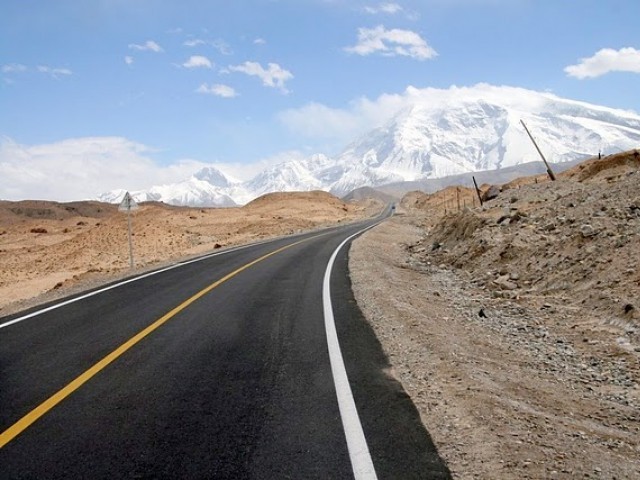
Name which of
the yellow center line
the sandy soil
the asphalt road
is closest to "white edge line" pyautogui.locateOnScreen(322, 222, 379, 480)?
the asphalt road

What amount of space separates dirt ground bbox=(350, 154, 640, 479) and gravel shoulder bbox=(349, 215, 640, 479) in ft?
0.06

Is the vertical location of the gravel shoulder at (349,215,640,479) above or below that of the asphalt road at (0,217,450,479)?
below

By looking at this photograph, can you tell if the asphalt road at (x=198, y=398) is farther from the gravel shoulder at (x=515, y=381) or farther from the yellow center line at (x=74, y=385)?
the gravel shoulder at (x=515, y=381)

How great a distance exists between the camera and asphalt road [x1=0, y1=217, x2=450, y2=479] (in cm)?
384

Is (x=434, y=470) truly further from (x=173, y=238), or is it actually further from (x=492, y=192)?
(x=173, y=238)

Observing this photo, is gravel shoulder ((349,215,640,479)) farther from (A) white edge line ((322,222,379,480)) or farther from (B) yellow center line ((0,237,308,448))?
(B) yellow center line ((0,237,308,448))

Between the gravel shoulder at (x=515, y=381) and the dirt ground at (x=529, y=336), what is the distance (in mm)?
17

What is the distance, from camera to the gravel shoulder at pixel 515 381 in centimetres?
393

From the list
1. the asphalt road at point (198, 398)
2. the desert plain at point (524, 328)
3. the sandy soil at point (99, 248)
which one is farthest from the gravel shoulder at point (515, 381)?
the sandy soil at point (99, 248)

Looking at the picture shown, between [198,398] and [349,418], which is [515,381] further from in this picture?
[198,398]

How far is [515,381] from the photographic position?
572 centimetres

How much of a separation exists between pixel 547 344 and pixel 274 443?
5094 millimetres

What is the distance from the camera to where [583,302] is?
8.89 meters

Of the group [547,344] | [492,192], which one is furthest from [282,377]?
[492,192]
